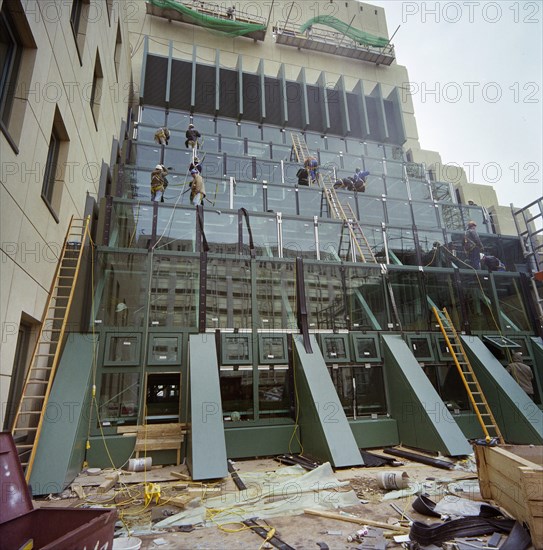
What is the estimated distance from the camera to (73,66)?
7703 mm

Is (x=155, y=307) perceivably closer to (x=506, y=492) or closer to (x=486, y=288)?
(x=506, y=492)

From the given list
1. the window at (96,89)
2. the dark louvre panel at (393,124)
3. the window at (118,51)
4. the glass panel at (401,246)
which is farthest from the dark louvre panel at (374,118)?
the window at (96,89)

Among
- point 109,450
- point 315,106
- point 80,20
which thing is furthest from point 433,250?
point 315,106

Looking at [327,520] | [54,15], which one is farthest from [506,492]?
[54,15]

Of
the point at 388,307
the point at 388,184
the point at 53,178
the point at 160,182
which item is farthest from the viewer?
the point at 388,184

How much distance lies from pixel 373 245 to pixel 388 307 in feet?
7.51

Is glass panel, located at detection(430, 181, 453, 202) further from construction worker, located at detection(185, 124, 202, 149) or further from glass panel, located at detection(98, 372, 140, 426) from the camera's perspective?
glass panel, located at detection(98, 372, 140, 426)

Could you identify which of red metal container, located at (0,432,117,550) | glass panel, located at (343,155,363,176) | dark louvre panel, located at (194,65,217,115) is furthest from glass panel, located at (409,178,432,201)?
red metal container, located at (0,432,117,550)

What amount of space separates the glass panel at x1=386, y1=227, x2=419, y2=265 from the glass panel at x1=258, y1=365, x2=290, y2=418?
5295 mm

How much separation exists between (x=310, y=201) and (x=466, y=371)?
6982mm

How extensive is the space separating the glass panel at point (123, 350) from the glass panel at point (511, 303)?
988 centimetres

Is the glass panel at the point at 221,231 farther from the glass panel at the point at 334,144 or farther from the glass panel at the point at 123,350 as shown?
the glass panel at the point at 334,144

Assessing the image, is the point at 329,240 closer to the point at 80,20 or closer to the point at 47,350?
the point at 47,350

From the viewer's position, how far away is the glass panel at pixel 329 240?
35.9 ft
